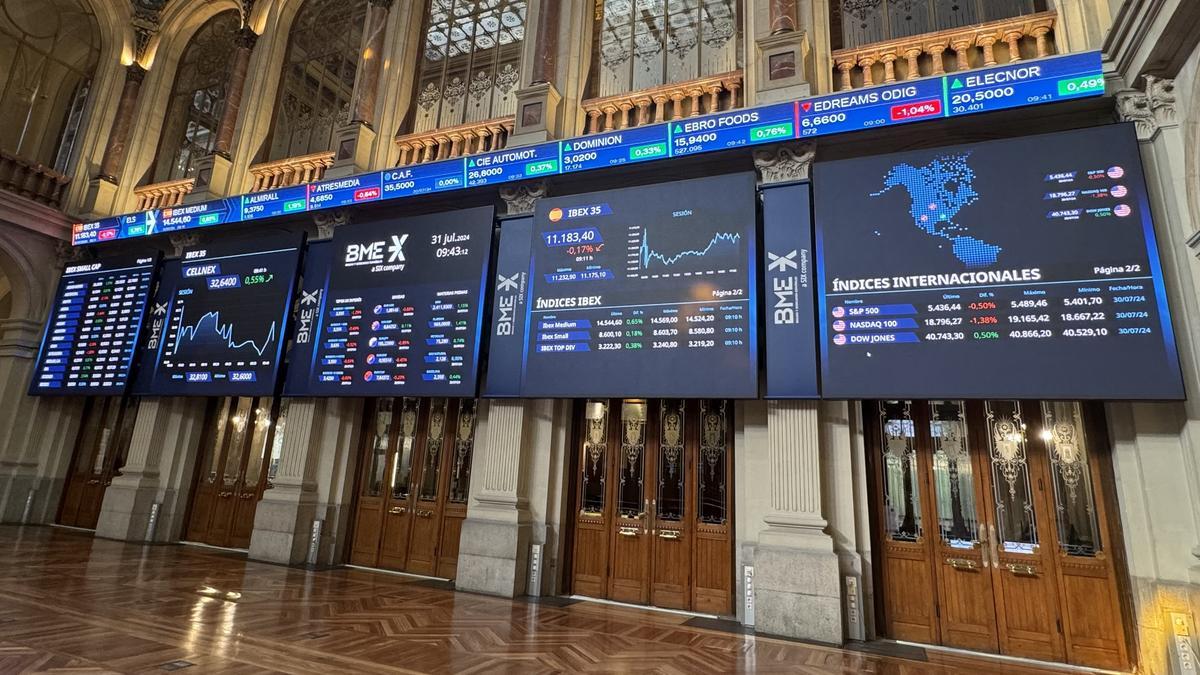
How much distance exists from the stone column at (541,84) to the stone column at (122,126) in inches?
324

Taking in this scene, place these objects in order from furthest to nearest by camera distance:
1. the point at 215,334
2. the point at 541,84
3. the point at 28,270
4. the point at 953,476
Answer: the point at 28,270 < the point at 215,334 < the point at 541,84 < the point at 953,476

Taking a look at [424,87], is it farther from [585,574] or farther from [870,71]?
[585,574]

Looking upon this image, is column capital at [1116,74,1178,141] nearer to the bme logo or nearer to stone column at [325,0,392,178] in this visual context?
the bme logo

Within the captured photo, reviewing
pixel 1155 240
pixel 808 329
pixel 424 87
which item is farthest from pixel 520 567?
pixel 424 87

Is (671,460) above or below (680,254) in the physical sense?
below

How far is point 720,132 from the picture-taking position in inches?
253

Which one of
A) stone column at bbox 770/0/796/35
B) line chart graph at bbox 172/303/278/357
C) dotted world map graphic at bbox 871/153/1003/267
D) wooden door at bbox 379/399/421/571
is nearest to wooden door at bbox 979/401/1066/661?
dotted world map graphic at bbox 871/153/1003/267

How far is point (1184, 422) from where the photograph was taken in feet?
15.5

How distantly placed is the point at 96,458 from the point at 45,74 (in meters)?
7.64

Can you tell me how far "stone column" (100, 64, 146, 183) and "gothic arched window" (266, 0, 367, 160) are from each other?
3.29 metres

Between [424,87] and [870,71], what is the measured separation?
20.6ft

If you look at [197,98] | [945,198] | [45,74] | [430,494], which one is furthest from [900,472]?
[45,74]

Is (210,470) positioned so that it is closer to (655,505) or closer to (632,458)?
(632,458)

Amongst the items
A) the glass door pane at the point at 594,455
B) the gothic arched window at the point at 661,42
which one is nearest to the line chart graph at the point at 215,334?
the glass door pane at the point at 594,455
